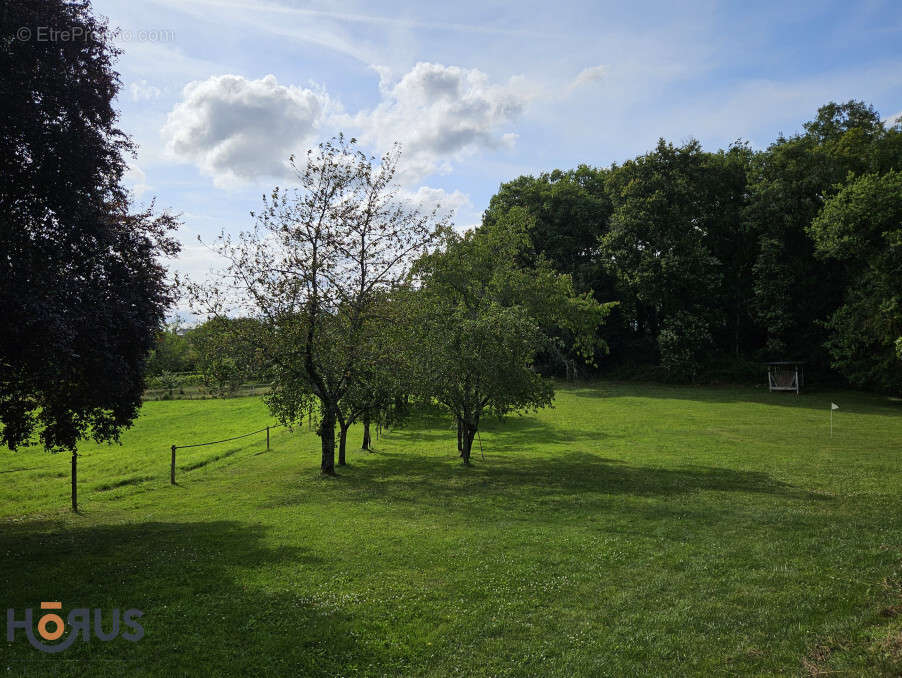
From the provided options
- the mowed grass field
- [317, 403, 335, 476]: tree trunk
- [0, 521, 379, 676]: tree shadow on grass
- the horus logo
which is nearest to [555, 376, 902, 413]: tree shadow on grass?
the mowed grass field

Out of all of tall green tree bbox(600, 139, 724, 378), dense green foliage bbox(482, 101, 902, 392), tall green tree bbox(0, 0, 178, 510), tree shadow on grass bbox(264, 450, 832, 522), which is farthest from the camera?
tall green tree bbox(600, 139, 724, 378)

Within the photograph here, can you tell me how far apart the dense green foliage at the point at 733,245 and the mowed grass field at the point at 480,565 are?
95.8ft

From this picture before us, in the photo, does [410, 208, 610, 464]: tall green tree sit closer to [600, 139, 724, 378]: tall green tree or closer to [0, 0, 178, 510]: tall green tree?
[0, 0, 178, 510]: tall green tree

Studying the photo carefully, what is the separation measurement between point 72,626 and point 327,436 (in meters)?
12.6

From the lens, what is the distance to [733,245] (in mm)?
56500

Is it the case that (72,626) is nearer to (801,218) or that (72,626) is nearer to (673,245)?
(673,245)

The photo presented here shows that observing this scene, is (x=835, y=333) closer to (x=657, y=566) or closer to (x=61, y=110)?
(x=657, y=566)

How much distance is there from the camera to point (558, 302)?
1039 inches

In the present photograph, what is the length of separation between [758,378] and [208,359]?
49592 millimetres

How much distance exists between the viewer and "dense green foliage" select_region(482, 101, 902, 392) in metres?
45.0

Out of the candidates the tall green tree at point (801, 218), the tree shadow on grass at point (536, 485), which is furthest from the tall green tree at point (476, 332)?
the tall green tree at point (801, 218)

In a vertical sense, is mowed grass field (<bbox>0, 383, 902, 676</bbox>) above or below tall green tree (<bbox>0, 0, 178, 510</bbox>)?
below

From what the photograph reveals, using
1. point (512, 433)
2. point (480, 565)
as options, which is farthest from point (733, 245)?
point (480, 565)

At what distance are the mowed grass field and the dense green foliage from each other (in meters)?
29.2
